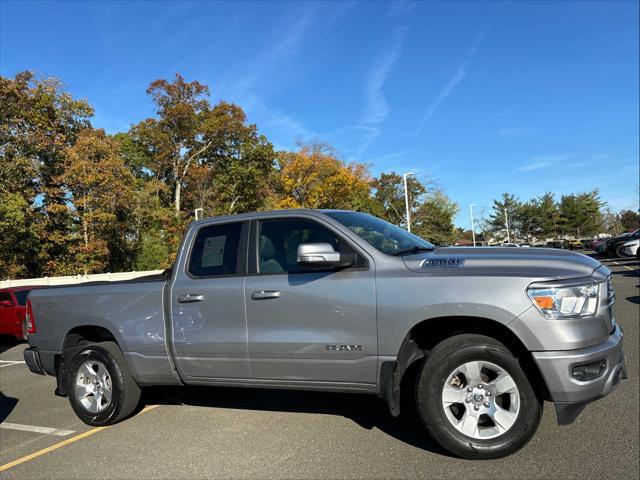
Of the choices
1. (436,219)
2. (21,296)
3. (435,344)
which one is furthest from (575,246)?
(435,344)

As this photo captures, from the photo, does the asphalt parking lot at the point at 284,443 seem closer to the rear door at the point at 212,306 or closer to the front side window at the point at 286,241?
the rear door at the point at 212,306

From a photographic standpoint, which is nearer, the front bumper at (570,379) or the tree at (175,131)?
the front bumper at (570,379)

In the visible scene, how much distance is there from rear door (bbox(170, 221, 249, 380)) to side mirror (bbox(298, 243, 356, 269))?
82cm

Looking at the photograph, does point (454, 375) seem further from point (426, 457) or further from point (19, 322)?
point (19, 322)

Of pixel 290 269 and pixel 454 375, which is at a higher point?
pixel 290 269

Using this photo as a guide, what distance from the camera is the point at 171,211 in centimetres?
4281

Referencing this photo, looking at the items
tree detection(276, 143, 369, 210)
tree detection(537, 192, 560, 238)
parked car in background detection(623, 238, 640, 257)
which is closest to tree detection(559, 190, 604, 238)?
tree detection(537, 192, 560, 238)

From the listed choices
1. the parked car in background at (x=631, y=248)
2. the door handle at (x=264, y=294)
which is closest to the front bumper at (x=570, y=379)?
the door handle at (x=264, y=294)

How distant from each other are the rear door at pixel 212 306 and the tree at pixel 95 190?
86.1ft

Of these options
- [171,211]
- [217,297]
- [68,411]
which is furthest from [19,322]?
[171,211]

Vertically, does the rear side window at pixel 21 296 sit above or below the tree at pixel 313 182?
below

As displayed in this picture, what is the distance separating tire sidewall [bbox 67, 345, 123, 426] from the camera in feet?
15.5

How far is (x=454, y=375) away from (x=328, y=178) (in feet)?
138

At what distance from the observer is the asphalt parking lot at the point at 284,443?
354 cm
